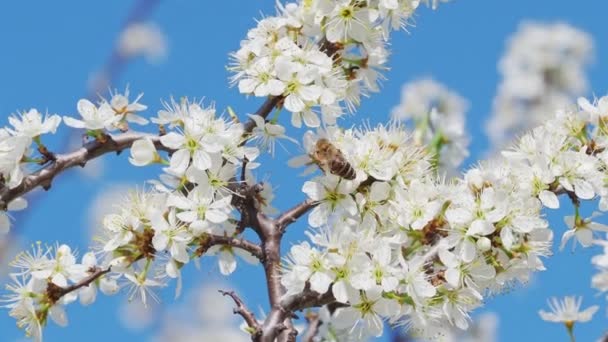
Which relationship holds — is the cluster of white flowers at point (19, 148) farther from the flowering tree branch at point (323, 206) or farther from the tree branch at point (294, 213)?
the tree branch at point (294, 213)

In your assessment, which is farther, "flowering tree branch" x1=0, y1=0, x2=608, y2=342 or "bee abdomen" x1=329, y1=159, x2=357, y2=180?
"bee abdomen" x1=329, y1=159, x2=357, y2=180

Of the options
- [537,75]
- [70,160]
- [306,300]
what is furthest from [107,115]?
[537,75]

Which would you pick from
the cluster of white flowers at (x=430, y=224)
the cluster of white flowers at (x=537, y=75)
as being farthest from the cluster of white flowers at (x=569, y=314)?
the cluster of white flowers at (x=537, y=75)

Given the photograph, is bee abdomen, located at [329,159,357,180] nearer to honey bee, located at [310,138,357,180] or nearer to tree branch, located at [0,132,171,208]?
honey bee, located at [310,138,357,180]

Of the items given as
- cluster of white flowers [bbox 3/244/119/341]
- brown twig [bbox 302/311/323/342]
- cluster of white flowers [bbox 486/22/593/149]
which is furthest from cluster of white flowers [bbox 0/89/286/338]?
cluster of white flowers [bbox 486/22/593/149]

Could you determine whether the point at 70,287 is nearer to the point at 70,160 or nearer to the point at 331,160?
the point at 70,160
